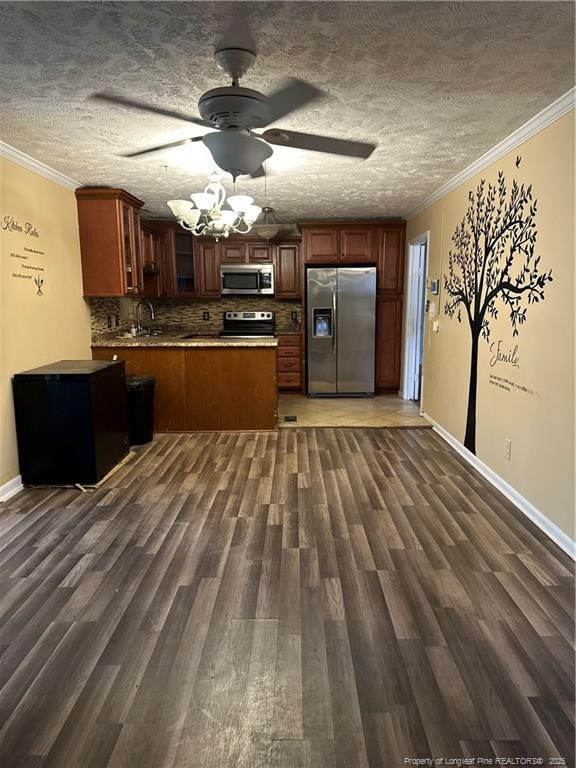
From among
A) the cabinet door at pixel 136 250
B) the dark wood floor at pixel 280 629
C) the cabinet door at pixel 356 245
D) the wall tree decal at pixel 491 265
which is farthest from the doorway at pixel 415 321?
the cabinet door at pixel 136 250

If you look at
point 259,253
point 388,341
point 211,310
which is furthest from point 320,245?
point 211,310

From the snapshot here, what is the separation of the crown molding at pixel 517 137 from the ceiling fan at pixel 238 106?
1.27 meters

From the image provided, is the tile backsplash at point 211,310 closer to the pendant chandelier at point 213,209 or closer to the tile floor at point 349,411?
the tile floor at point 349,411

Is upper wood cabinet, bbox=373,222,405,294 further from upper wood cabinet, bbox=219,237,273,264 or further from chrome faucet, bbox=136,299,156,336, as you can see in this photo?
chrome faucet, bbox=136,299,156,336

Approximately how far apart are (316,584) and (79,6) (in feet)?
8.25

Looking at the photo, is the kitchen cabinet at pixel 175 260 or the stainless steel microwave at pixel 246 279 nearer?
the kitchen cabinet at pixel 175 260

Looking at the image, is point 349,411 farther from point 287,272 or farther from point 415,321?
point 287,272

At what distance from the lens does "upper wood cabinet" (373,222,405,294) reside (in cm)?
606

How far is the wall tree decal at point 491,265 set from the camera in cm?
286

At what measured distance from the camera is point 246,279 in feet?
20.7

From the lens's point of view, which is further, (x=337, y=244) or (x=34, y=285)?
(x=337, y=244)

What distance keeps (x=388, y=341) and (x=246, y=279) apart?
7.07 feet

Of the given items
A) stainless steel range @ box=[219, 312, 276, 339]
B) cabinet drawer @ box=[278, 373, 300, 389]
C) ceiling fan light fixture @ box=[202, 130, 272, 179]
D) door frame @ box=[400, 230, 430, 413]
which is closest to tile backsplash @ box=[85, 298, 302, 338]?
stainless steel range @ box=[219, 312, 276, 339]

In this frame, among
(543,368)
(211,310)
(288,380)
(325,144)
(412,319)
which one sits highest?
Result: (325,144)
